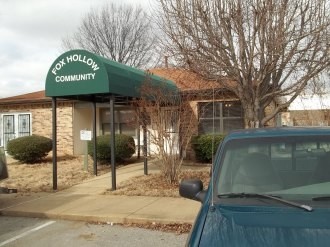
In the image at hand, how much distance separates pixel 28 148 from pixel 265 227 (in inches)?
600

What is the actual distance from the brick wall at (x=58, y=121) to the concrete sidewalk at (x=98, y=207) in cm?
937

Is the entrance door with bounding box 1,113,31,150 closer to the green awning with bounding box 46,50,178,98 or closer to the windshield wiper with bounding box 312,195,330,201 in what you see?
the green awning with bounding box 46,50,178,98

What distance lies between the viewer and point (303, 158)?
387 centimetres

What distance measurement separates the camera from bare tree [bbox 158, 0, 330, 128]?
945 cm

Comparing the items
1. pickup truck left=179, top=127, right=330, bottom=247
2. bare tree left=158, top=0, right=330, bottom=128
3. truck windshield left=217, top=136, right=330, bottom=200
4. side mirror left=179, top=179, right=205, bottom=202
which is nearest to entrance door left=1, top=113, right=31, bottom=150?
bare tree left=158, top=0, right=330, bottom=128

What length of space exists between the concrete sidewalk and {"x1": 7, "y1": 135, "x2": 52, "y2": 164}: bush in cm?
643

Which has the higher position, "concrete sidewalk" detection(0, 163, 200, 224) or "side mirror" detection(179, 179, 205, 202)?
"side mirror" detection(179, 179, 205, 202)

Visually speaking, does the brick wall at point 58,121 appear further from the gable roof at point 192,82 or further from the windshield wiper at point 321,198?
the windshield wiper at point 321,198

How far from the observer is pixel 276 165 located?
3895 mm

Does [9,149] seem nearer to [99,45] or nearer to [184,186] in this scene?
[184,186]

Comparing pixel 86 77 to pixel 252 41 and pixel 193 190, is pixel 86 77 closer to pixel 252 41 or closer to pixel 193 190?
pixel 252 41

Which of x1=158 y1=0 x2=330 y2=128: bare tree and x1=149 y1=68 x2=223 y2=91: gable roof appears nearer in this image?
x1=158 y1=0 x2=330 y2=128: bare tree

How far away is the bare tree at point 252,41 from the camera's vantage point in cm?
945

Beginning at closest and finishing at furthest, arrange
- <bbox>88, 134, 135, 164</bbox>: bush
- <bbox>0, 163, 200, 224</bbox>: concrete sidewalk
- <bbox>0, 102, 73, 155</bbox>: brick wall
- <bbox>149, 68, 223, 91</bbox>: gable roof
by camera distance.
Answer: <bbox>0, 163, 200, 224</bbox>: concrete sidewalk
<bbox>149, 68, 223, 91</bbox>: gable roof
<bbox>88, 134, 135, 164</bbox>: bush
<bbox>0, 102, 73, 155</bbox>: brick wall
